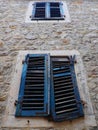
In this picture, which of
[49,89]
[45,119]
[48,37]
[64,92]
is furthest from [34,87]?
[48,37]

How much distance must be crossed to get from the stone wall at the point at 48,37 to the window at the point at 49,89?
0.31 metres

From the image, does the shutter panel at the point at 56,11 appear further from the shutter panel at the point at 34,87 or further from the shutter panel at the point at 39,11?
the shutter panel at the point at 34,87

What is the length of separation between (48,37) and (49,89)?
203cm

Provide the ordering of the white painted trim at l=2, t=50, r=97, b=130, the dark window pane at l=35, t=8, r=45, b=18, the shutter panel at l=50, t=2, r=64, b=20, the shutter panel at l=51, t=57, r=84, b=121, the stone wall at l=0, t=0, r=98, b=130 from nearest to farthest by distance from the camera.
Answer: the white painted trim at l=2, t=50, r=97, b=130
the shutter panel at l=51, t=57, r=84, b=121
the stone wall at l=0, t=0, r=98, b=130
the shutter panel at l=50, t=2, r=64, b=20
the dark window pane at l=35, t=8, r=45, b=18

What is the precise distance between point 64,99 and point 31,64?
1.17 meters

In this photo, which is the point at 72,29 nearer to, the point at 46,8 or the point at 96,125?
the point at 46,8

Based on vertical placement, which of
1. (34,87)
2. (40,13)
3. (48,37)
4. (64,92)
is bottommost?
(64,92)

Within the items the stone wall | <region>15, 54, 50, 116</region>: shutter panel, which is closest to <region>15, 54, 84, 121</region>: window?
<region>15, 54, 50, 116</region>: shutter panel

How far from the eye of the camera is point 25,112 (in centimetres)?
386

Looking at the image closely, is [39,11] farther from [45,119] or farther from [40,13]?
[45,119]

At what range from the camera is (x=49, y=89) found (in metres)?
4.25

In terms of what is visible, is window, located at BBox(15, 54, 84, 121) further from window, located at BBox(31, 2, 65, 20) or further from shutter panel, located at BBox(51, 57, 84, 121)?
window, located at BBox(31, 2, 65, 20)

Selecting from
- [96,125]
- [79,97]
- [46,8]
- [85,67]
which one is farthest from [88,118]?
[46,8]

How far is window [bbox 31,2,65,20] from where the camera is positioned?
22.4 feet
